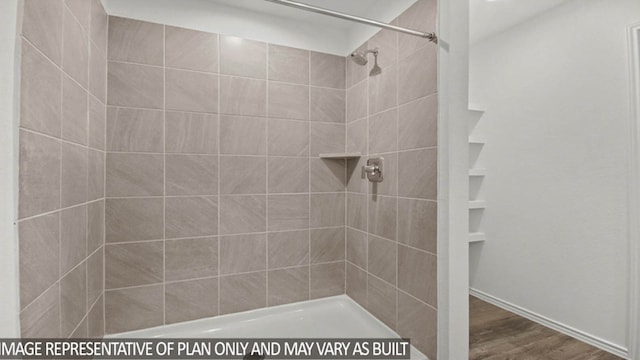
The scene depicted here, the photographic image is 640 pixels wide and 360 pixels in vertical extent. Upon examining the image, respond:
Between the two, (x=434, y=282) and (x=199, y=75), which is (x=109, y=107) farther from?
(x=434, y=282)

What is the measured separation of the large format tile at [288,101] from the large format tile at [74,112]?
91 cm

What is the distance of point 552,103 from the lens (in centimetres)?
212

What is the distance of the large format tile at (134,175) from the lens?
1.50 metres

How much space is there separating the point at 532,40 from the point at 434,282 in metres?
2.15

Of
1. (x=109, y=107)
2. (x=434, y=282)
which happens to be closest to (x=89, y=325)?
(x=109, y=107)

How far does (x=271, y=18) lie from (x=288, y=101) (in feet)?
1.71

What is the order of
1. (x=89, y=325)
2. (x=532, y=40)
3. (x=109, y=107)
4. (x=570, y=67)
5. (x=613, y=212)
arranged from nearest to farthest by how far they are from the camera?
(x=89, y=325), (x=109, y=107), (x=613, y=212), (x=570, y=67), (x=532, y=40)

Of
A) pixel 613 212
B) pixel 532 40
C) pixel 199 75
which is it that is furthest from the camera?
pixel 532 40

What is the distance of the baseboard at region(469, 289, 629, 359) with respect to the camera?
179 cm

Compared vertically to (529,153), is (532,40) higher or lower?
higher

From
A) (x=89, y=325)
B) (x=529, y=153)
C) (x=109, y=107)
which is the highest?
(x=109, y=107)

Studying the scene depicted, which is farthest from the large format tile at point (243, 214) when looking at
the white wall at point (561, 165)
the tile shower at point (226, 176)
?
the white wall at point (561, 165)

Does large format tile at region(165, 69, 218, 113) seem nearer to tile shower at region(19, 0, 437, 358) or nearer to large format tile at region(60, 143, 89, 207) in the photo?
tile shower at region(19, 0, 437, 358)

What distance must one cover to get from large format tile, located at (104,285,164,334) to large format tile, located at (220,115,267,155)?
2.85ft
